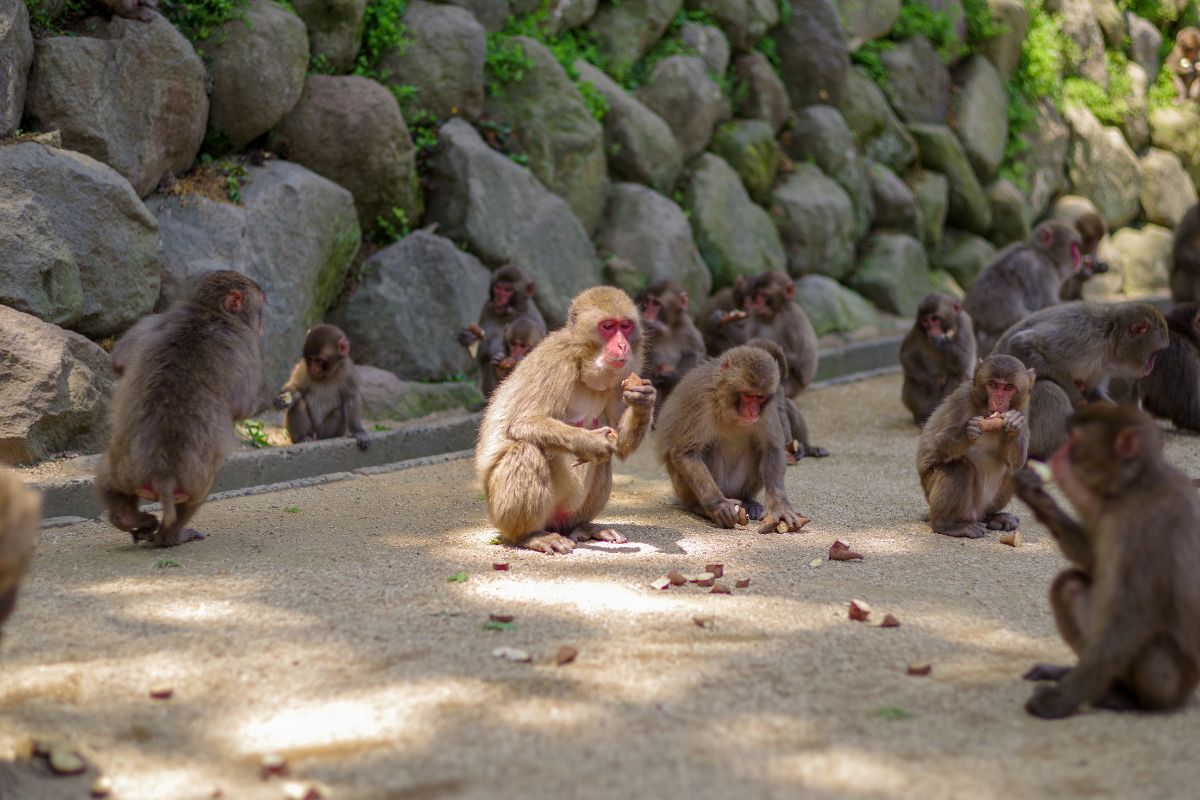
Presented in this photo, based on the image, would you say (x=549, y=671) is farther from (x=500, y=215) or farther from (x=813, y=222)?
(x=813, y=222)

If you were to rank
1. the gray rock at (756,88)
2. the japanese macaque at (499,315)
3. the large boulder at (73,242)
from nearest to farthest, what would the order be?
the large boulder at (73,242)
the japanese macaque at (499,315)
the gray rock at (756,88)

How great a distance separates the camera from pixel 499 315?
9.84 m

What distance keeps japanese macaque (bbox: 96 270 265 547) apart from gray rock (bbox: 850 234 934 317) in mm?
9827

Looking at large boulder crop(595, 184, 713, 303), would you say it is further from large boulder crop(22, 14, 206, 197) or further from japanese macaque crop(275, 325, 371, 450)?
large boulder crop(22, 14, 206, 197)

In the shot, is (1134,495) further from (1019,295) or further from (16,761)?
(1019,295)

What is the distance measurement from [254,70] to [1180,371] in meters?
7.26

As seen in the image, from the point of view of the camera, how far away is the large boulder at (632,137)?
12.5 meters

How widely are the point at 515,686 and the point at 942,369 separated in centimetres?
673

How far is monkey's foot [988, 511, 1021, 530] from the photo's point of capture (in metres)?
6.91

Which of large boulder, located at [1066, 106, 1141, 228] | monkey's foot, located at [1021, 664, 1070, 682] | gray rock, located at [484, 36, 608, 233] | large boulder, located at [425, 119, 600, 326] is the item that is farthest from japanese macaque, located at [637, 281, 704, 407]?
large boulder, located at [1066, 106, 1141, 228]

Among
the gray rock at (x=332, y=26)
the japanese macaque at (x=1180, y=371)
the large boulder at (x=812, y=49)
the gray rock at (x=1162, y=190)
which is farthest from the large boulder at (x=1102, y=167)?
the gray rock at (x=332, y=26)

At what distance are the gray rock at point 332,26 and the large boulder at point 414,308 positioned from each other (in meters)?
1.58

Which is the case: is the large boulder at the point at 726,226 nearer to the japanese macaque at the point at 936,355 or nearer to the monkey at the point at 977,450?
the japanese macaque at the point at 936,355

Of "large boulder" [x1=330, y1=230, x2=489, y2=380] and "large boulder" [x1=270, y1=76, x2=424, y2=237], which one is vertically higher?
"large boulder" [x1=270, y1=76, x2=424, y2=237]
